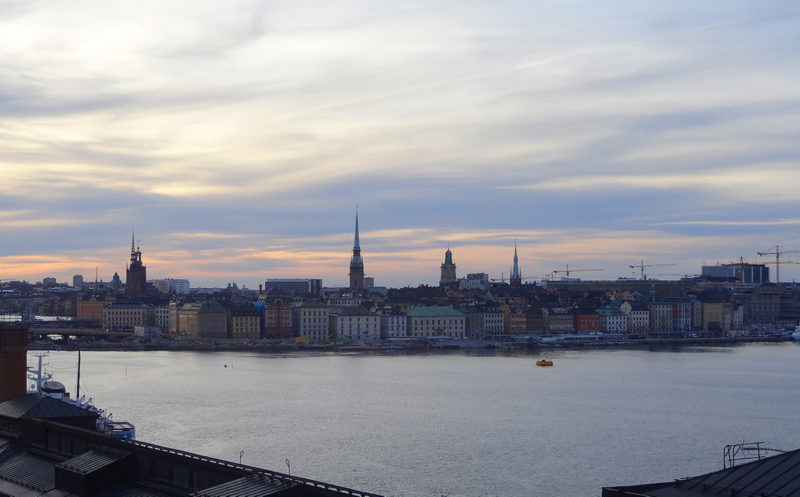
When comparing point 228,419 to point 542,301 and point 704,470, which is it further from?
point 542,301

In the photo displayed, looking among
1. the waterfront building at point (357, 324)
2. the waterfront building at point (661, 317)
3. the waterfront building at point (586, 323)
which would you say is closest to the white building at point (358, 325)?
the waterfront building at point (357, 324)

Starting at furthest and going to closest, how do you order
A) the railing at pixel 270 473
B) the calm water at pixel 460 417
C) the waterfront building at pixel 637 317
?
the waterfront building at pixel 637 317 → the calm water at pixel 460 417 → the railing at pixel 270 473

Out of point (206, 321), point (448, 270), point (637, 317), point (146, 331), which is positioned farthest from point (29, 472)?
point (448, 270)

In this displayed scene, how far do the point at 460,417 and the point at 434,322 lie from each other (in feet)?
169

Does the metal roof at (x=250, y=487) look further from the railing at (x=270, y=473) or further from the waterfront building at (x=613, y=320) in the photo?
the waterfront building at (x=613, y=320)

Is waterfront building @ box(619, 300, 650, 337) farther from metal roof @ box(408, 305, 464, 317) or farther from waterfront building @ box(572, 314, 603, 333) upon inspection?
metal roof @ box(408, 305, 464, 317)

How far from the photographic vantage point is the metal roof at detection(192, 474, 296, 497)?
33.5 feet

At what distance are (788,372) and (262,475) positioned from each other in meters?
46.5

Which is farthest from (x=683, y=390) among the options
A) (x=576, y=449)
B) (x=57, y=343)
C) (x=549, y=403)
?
(x=57, y=343)

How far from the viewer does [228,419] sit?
105 feet

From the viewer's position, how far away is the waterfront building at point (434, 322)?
84.1 m

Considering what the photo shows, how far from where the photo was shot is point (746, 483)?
8.87 metres

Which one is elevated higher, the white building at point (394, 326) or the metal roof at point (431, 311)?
the metal roof at point (431, 311)

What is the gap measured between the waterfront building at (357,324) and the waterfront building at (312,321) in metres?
1.83
